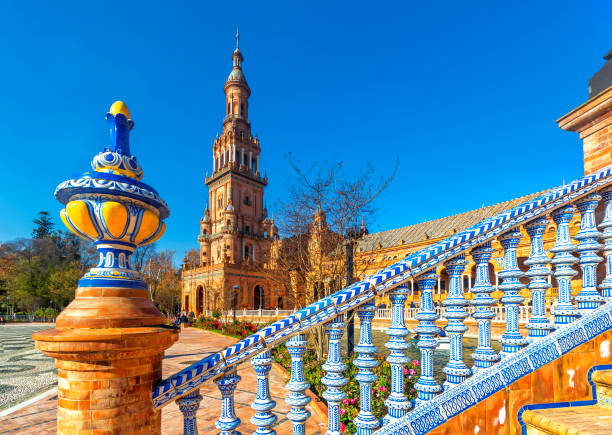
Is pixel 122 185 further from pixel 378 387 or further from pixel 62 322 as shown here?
pixel 378 387

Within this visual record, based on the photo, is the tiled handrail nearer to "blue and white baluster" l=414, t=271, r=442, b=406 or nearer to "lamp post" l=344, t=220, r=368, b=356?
"blue and white baluster" l=414, t=271, r=442, b=406

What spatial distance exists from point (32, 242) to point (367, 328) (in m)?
61.9

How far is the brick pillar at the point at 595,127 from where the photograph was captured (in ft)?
10.2

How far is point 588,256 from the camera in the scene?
225 centimetres

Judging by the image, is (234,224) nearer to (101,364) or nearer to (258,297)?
(258,297)

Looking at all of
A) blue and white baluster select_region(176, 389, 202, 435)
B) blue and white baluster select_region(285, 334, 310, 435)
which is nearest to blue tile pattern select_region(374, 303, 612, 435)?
blue and white baluster select_region(285, 334, 310, 435)

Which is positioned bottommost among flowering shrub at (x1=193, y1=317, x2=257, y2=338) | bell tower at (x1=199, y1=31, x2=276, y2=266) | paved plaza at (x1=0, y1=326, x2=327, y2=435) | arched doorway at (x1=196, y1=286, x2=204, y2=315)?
arched doorway at (x1=196, y1=286, x2=204, y2=315)

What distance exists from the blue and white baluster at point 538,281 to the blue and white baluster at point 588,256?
10.5 inches

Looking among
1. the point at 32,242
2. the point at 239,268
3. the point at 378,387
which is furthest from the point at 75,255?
the point at 378,387

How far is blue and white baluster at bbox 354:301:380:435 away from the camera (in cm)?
189

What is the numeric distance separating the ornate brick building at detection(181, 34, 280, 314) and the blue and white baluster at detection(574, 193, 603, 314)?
1303 inches

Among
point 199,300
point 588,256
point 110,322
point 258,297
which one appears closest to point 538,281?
point 588,256

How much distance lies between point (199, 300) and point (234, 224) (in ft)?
33.4

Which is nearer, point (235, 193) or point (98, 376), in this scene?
point (98, 376)
